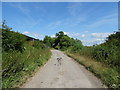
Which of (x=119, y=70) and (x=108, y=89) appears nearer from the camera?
(x=108, y=89)

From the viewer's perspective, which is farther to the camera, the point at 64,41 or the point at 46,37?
the point at 46,37

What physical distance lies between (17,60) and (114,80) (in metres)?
4.85

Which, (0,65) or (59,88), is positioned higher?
(0,65)

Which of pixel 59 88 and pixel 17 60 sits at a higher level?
pixel 17 60

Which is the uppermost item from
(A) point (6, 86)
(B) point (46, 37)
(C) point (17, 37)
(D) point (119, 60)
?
(B) point (46, 37)

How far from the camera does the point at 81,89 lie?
15.6 feet

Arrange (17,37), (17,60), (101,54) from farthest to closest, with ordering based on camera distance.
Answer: (101,54) → (17,37) → (17,60)

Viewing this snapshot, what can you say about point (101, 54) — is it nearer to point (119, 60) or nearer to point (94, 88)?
point (119, 60)

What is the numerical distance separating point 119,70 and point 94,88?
231cm

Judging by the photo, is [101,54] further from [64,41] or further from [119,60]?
[64,41]

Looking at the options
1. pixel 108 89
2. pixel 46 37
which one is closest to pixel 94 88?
pixel 108 89

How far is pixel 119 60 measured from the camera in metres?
8.10

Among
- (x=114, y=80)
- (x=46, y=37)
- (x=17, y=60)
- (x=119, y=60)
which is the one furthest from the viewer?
(x=46, y=37)

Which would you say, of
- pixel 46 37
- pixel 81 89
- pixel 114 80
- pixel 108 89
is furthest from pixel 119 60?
pixel 46 37
